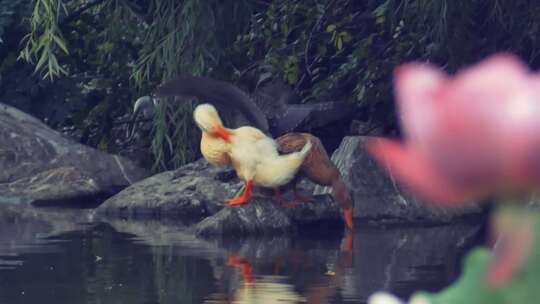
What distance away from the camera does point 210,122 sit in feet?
29.7

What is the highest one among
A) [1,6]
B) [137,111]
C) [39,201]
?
[1,6]

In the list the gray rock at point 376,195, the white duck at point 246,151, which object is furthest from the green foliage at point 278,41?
Result: the white duck at point 246,151

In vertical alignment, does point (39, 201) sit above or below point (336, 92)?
below

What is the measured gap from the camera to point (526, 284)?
2.71 feet

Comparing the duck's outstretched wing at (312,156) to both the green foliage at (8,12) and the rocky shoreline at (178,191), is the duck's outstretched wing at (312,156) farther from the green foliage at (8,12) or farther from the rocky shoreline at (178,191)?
the green foliage at (8,12)

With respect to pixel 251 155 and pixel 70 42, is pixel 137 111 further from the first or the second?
pixel 251 155

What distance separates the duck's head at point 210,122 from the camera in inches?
355

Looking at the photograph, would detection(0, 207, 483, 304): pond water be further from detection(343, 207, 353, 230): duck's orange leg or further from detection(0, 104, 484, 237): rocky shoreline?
detection(0, 104, 484, 237): rocky shoreline

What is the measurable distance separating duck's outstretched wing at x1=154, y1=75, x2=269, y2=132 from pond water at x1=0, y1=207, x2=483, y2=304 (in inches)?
38.4

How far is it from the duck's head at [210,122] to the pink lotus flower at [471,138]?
27.1ft

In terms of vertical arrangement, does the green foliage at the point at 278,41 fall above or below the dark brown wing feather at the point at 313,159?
above

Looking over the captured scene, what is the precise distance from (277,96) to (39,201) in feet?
7.47

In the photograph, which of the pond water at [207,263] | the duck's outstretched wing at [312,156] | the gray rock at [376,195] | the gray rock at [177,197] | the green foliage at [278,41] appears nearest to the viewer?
the pond water at [207,263]

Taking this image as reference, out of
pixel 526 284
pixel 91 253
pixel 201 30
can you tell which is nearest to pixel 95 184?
pixel 201 30
